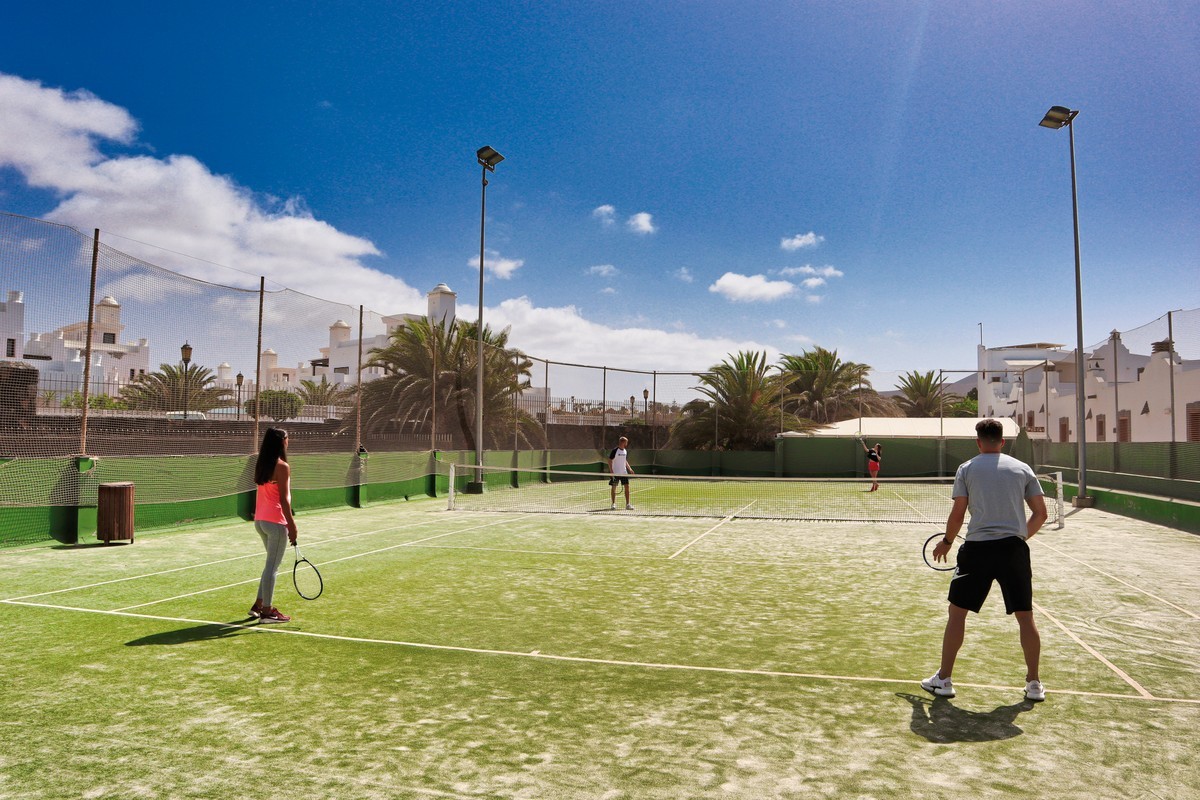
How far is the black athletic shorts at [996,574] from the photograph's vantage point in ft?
16.4

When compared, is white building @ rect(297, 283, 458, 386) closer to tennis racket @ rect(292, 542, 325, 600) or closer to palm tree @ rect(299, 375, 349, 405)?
palm tree @ rect(299, 375, 349, 405)

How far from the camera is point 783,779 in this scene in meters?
3.88

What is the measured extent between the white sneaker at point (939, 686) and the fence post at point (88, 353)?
11.9 meters

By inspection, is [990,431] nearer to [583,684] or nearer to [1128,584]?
[583,684]

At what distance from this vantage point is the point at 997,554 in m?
5.07

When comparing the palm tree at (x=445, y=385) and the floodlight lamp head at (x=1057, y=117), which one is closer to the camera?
the floodlight lamp head at (x=1057, y=117)

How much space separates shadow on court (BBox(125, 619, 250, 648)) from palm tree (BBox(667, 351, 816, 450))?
1198 inches

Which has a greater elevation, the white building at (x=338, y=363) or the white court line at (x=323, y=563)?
the white building at (x=338, y=363)

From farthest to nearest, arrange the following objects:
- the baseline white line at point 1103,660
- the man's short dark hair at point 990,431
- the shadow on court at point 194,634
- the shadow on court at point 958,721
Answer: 1. the shadow on court at point 194,634
2. the baseline white line at point 1103,660
3. the man's short dark hair at point 990,431
4. the shadow on court at point 958,721

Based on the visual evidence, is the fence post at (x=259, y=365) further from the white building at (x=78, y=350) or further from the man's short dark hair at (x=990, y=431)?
the man's short dark hair at (x=990, y=431)

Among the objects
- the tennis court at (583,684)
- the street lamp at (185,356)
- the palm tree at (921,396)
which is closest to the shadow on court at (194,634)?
the tennis court at (583,684)

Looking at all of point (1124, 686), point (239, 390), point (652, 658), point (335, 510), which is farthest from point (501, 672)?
point (335, 510)

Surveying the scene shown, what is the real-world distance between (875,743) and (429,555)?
8000 millimetres

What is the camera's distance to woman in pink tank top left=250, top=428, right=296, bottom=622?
6.99 m
